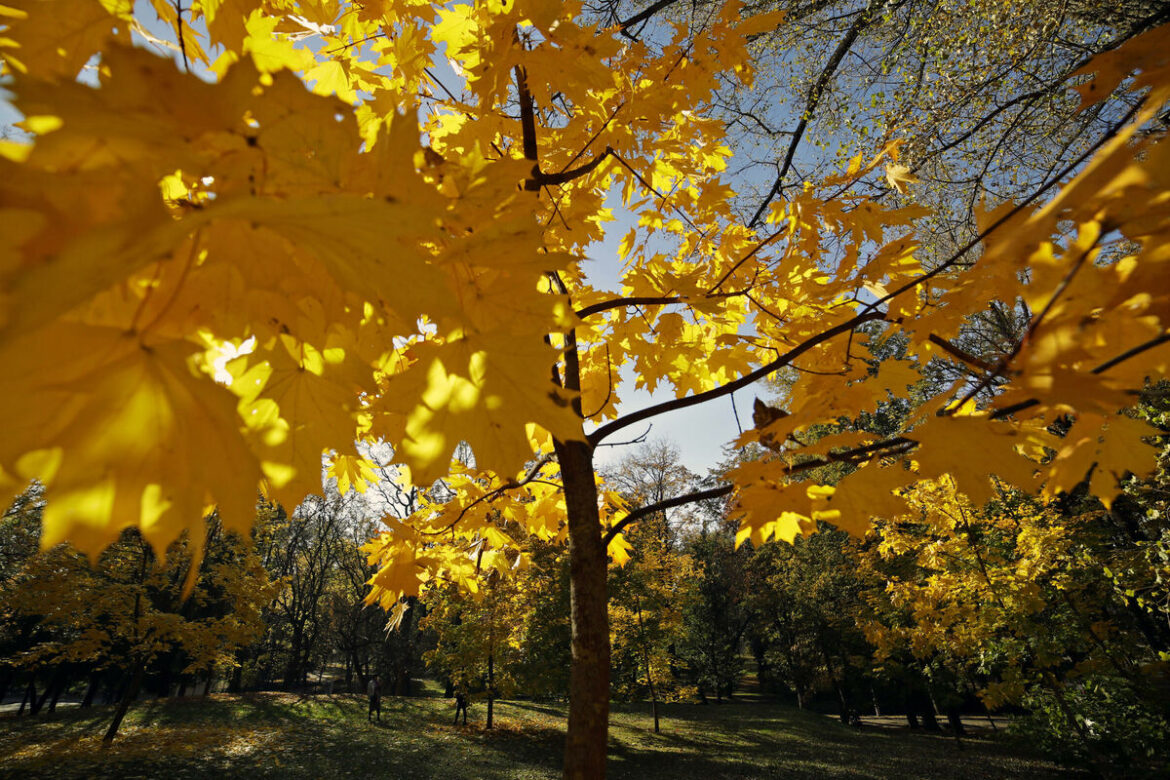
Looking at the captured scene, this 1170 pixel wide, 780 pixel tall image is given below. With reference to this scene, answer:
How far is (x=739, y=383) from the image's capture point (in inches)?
72.3

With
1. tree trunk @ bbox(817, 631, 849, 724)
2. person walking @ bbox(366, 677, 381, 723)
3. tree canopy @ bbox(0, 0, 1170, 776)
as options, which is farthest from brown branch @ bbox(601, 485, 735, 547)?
tree trunk @ bbox(817, 631, 849, 724)

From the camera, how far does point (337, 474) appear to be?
2.59 m

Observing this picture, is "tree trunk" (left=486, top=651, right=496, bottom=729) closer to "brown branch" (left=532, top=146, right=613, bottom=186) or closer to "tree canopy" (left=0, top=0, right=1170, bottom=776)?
"tree canopy" (left=0, top=0, right=1170, bottom=776)

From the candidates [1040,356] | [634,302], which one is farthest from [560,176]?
[1040,356]

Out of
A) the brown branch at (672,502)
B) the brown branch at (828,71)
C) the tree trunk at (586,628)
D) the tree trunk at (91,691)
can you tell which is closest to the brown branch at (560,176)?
the tree trunk at (586,628)

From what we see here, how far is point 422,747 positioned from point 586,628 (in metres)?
15.0

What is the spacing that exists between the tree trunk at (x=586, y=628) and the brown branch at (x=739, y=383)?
0.66ft

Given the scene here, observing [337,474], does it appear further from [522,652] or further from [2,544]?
[2,544]

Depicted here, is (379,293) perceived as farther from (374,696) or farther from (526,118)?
(374,696)

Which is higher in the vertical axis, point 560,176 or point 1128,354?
point 560,176

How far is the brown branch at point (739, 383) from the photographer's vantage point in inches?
58.7

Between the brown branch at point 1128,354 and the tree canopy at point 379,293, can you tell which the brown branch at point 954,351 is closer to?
the tree canopy at point 379,293

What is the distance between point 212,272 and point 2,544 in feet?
73.1

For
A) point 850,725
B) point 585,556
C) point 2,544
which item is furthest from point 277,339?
point 850,725
